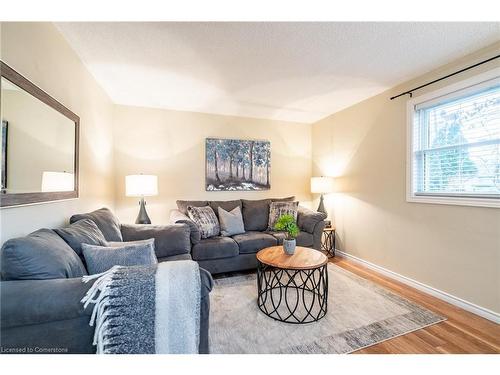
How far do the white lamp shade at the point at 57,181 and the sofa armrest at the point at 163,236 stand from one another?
64cm

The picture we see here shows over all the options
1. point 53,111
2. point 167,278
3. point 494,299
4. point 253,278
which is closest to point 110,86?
point 53,111

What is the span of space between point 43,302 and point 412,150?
10.7 feet

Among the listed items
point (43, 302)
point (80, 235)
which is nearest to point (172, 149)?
point (80, 235)

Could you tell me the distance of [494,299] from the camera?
1.89 m

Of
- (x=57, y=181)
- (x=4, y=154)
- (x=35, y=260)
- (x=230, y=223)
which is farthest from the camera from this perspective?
(x=230, y=223)

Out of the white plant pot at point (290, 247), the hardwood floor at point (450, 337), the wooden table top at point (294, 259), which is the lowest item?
the hardwood floor at point (450, 337)

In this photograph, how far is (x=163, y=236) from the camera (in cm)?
228

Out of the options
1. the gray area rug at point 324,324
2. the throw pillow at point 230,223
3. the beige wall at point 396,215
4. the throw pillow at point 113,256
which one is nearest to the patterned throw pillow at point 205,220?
the throw pillow at point 230,223

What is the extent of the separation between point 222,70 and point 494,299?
3.22m

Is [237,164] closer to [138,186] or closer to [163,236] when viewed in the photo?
[138,186]

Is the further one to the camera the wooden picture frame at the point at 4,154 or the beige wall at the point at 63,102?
the beige wall at the point at 63,102

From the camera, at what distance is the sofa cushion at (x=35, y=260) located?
1021 mm

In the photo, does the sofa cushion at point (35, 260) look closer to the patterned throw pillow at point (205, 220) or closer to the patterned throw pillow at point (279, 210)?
the patterned throw pillow at point (205, 220)

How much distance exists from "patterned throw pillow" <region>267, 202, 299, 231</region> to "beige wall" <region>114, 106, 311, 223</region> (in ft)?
2.02
